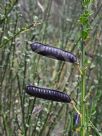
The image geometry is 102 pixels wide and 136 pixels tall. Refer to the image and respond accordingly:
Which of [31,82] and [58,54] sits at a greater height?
[58,54]

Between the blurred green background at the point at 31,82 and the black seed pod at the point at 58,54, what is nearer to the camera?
the black seed pod at the point at 58,54

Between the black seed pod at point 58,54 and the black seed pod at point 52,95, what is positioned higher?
the black seed pod at point 58,54

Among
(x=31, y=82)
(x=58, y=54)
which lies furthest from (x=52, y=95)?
(x=31, y=82)

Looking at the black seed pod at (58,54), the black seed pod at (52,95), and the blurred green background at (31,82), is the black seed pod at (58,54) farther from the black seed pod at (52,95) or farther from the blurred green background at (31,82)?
the blurred green background at (31,82)

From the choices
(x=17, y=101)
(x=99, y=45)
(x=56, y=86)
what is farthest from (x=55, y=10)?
(x=56, y=86)

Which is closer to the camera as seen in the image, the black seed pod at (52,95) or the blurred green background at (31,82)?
the black seed pod at (52,95)

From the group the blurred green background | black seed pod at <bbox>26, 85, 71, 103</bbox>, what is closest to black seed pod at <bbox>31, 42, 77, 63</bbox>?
black seed pod at <bbox>26, 85, 71, 103</bbox>

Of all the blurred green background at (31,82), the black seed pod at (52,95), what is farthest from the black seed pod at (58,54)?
the blurred green background at (31,82)

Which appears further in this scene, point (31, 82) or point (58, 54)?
point (31, 82)

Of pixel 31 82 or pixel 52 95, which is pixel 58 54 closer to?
pixel 52 95

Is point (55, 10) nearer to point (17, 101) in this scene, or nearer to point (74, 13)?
point (74, 13)

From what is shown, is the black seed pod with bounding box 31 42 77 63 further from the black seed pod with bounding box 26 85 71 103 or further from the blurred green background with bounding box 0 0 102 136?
the blurred green background with bounding box 0 0 102 136
